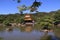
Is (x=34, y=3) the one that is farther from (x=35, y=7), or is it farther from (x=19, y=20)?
(x=19, y=20)

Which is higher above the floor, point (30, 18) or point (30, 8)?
point (30, 8)

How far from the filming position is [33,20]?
2813 inches

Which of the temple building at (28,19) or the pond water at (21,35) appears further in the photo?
the temple building at (28,19)

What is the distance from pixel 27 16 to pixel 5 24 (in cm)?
1854

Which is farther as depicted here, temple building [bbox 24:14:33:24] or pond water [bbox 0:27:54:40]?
temple building [bbox 24:14:33:24]

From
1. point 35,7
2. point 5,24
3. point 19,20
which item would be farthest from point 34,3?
point 19,20

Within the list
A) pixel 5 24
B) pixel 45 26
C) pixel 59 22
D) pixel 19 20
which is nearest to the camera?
pixel 45 26

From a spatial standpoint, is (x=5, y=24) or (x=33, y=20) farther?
(x=33, y=20)

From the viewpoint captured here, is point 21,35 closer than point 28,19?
Yes

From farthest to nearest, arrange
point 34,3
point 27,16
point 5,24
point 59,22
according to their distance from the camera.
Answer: point 27,16 → point 59,22 → point 5,24 → point 34,3

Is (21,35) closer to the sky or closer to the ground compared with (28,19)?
closer to the sky

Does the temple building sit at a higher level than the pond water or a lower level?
lower

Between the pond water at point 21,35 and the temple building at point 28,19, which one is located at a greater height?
the pond water at point 21,35

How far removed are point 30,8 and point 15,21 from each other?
5543 cm
